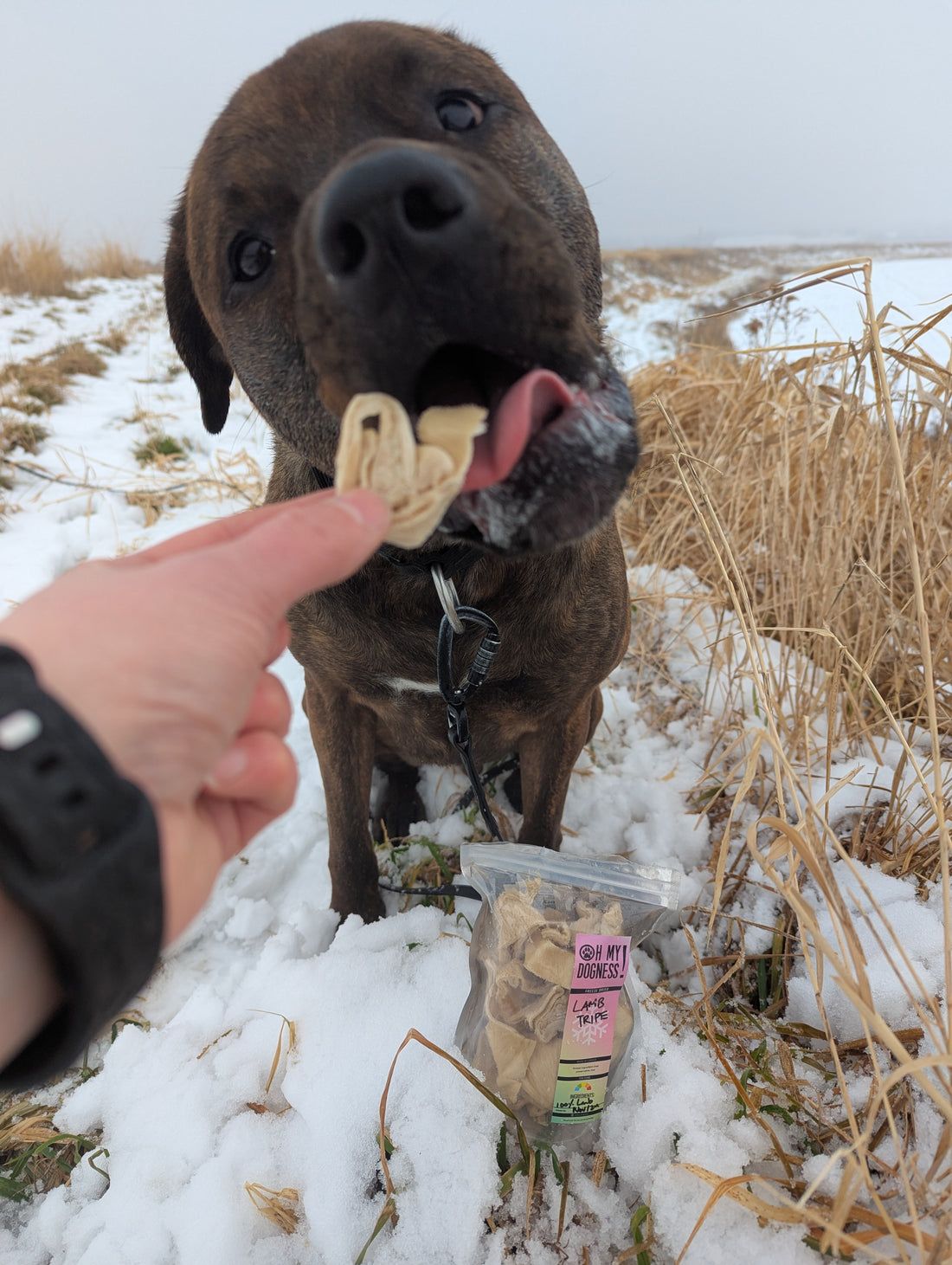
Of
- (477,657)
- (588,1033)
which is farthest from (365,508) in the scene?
(588,1033)

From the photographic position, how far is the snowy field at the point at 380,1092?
1.13 m

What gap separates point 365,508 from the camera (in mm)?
716

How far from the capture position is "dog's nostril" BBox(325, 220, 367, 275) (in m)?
0.90

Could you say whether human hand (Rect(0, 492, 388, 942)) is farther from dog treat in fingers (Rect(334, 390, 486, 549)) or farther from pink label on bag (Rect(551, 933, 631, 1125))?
pink label on bag (Rect(551, 933, 631, 1125))

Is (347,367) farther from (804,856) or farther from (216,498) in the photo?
(216,498)

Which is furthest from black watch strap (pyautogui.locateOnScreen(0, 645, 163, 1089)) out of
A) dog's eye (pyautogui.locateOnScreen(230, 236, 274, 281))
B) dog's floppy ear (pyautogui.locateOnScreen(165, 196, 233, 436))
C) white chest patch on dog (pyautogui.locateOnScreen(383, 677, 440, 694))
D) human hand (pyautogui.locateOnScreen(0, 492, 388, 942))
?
dog's floppy ear (pyautogui.locateOnScreen(165, 196, 233, 436))

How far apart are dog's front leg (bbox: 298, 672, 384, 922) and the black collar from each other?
0.55m

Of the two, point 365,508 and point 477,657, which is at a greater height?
point 365,508

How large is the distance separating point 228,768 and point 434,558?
2.46 ft

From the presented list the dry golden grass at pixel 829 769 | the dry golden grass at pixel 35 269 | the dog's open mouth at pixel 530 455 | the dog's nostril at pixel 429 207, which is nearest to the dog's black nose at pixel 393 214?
the dog's nostril at pixel 429 207

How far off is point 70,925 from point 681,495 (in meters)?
2.87

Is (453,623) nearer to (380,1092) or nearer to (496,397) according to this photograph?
(496,397)

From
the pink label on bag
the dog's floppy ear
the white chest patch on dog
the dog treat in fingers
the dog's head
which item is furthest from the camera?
the dog's floppy ear

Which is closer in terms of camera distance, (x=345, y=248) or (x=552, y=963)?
(x=345, y=248)
